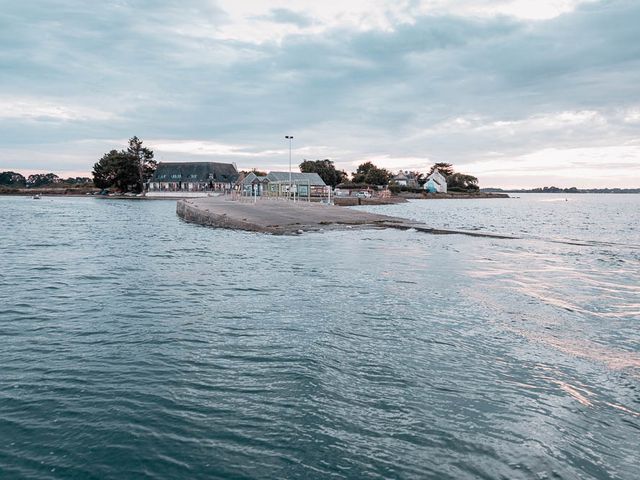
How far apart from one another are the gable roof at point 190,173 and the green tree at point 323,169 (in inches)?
1003

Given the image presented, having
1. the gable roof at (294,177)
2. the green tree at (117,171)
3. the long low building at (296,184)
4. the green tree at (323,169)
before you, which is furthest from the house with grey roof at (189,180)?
the gable roof at (294,177)

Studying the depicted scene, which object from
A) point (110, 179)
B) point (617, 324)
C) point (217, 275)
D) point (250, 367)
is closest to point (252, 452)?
point (250, 367)

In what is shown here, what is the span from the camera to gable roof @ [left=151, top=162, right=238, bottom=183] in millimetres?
155875

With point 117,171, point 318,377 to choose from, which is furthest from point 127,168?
point 318,377

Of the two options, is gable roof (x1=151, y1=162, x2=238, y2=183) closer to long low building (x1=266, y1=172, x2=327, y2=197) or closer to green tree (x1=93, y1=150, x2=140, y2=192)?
green tree (x1=93, y1=150, x2=140, y2=192)

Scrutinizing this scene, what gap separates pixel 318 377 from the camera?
8383mm

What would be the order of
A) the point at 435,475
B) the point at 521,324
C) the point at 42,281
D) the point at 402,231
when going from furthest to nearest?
1. the point at 402,231
2. the point at 42,281
3. the point at 521,324
4. the point at 435,475

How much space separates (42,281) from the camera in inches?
698

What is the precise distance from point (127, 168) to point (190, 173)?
18857 mm

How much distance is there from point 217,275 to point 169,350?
9.46 meters

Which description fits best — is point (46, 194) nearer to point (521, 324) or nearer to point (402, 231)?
point (402, 231)

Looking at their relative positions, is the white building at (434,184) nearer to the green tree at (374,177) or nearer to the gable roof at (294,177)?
the green tree at (374,177)

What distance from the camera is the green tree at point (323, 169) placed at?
16088cm

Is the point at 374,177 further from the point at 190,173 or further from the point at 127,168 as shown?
the point at 127,168
